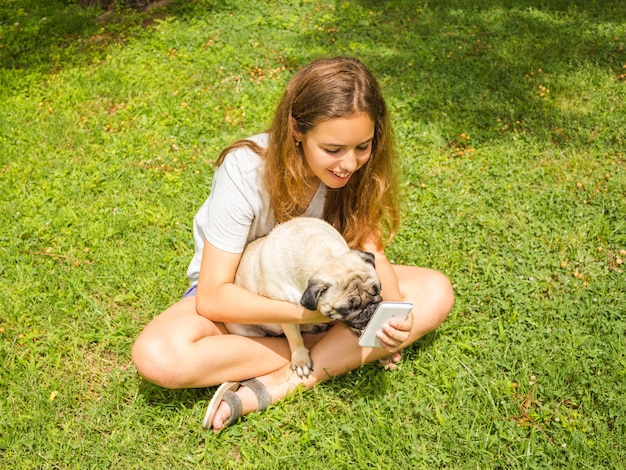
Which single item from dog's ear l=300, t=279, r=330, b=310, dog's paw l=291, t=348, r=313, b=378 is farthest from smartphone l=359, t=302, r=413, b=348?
dog's paw l=291, t=348, r=313, b=378

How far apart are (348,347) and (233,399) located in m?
0.82

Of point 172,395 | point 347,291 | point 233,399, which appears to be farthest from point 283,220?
point 172,395

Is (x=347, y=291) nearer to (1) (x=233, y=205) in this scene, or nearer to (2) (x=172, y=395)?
(1) (x=233, y=205)

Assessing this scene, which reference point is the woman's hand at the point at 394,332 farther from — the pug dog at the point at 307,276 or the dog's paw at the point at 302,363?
the dog's paw at the point at 302,363

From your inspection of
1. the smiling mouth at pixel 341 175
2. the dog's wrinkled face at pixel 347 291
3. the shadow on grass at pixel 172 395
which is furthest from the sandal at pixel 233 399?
the smiling mouth at pixel 341 175

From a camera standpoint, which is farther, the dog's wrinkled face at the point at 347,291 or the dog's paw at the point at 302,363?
the dog's paw at the point at 302,363

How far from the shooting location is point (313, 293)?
114 inches

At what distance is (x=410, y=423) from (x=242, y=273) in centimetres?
144

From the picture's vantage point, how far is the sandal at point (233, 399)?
10.8ft

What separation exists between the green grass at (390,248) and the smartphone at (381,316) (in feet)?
2.11

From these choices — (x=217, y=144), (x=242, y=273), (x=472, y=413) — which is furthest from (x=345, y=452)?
(x=217, y=144)

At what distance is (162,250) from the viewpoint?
4.78 meters

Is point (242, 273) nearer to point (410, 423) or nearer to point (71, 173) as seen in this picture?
point (410, 423)

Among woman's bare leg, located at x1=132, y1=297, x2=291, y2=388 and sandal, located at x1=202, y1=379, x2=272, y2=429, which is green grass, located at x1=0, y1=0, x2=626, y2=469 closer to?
sandal, located at x1=202, y1=379, x2=272, y2=429
